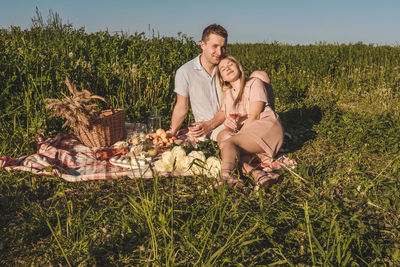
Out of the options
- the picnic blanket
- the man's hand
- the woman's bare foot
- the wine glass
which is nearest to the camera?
the woman's bare foot

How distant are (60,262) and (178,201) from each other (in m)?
1.13

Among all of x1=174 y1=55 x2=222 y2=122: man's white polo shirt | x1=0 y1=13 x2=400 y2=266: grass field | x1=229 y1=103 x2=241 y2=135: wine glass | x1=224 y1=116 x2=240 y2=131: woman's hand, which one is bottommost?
x1=0 y1=13 x2=400 y2=266: grass field

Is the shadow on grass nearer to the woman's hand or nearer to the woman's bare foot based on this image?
the woman's hand

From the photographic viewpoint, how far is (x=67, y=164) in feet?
13.5

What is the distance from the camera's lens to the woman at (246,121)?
359 cm

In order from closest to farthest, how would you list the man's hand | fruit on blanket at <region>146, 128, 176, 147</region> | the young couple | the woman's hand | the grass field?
the grass field, the young couple, the woman's hand, the man's hand, fruit on blanket at <region>146, 128, 176, 147</region>

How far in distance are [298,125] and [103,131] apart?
3454mm

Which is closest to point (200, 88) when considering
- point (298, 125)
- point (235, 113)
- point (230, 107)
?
point (230, 107)

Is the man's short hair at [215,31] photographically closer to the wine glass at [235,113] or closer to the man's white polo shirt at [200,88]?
the man's white polo shirt at [200,88]

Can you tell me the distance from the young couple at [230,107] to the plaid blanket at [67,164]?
111 centimetres

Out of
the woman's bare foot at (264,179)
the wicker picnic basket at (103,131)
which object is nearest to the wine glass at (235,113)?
the woman's bare foot at (264,179)

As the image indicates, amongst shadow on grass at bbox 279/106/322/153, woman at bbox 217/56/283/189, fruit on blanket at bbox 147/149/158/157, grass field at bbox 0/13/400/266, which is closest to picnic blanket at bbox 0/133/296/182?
grass field at bbox 0/13/400/266

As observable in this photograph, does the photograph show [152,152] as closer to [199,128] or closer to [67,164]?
[199,128]

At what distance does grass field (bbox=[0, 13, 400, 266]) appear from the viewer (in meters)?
2.13
